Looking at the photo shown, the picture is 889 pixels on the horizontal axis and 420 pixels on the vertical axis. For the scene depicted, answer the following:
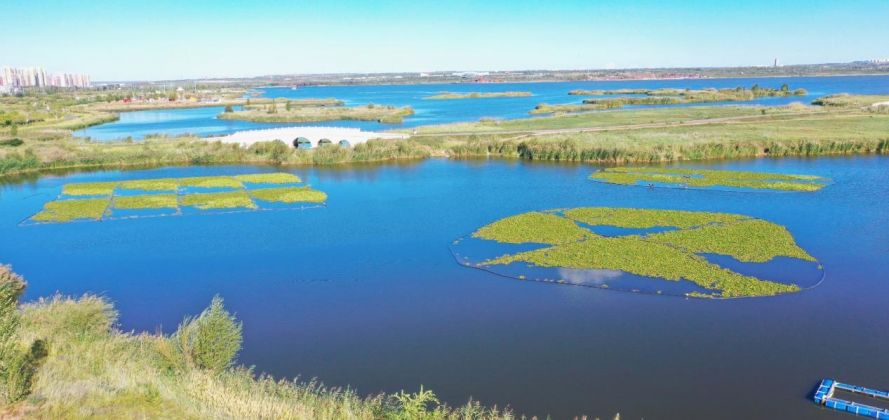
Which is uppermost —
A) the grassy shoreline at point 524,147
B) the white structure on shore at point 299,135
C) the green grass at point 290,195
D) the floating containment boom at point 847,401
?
the white structure on shore at point 299,135

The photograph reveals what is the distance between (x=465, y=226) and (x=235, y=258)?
512 inches

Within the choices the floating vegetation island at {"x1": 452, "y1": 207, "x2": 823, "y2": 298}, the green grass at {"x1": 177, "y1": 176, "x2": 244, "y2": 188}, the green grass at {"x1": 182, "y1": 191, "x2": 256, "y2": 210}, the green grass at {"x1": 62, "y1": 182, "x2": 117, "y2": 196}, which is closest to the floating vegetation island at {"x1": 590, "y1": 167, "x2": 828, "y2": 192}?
the floating vegetation island at {"x1": 452, "y1": 207, "x2": 823, "y2": 298}

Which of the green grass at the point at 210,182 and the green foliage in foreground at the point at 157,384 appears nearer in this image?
the green foliage in foreground at the point at 157,384

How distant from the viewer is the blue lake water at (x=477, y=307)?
1878 centimetres

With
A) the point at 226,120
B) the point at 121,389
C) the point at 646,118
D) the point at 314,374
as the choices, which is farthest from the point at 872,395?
the point at 226,120

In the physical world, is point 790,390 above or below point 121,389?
below

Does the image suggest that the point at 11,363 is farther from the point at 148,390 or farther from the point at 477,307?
the point at 477,307

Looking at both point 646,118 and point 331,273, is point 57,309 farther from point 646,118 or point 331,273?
point 646,118

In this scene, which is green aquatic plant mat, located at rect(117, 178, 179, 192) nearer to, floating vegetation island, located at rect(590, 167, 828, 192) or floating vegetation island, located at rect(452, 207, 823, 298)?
floating vegetation island, located at rect(452, 207, 823, 298)

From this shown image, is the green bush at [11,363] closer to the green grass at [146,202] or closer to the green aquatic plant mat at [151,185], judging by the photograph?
the green grass at [146,202]

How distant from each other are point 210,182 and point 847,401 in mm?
46621

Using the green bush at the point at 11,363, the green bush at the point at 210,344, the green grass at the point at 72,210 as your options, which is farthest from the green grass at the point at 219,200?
the green bush at the point at 11,363

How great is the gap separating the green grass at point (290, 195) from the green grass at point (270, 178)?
11.5 ft

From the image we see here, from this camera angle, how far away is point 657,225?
34031 millimetres
